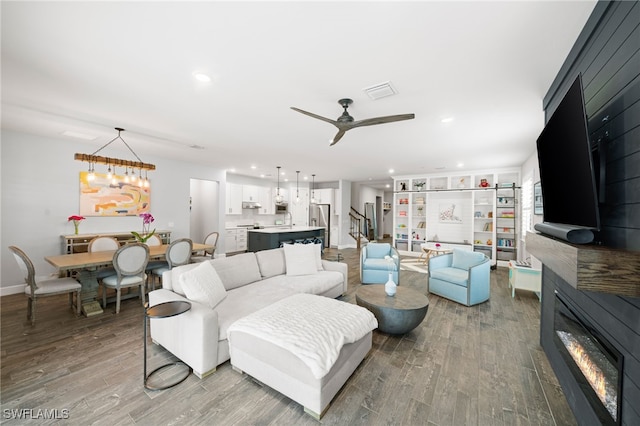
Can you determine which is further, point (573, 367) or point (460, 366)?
point (460, 366)

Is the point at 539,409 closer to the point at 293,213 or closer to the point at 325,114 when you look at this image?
the point at 325,114

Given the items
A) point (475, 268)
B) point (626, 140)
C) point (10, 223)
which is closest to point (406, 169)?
point (475, 268)

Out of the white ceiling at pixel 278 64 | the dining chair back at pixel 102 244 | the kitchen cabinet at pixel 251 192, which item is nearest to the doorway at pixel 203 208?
the kitchen cabinet at pixel 251 192

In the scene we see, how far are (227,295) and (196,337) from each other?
0.80 m

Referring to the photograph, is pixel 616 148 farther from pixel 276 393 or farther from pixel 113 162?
pixel 113 162

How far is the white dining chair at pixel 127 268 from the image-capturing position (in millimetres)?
3465

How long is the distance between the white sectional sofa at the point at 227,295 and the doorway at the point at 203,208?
4.49m

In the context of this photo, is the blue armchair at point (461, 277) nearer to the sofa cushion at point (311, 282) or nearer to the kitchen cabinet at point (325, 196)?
the sofa cushion at point (311, 282)

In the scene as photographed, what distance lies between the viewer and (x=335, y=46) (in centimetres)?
187

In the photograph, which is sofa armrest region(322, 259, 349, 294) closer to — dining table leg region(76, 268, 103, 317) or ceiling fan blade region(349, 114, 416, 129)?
ceiling fan blade region(349, 114, 416, 129)

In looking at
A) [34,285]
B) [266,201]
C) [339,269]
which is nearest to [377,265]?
[339,269]

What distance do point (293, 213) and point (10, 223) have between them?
24.7 ft

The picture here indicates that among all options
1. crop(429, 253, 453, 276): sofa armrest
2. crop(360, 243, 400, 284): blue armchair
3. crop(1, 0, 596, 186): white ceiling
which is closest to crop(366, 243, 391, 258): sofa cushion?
crop(360, 243, 400, 284): blue armchair

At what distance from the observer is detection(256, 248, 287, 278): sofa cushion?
382 cm
